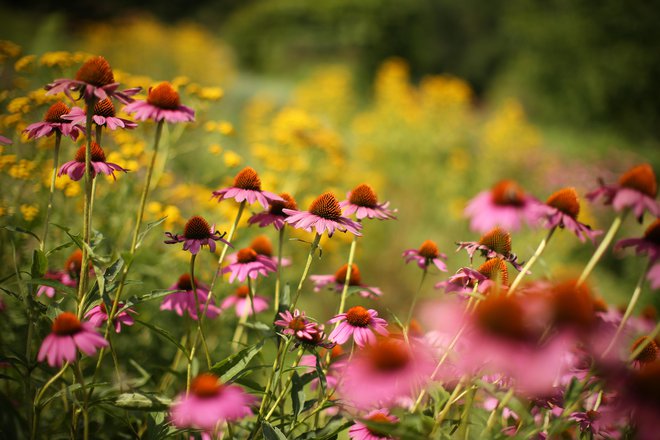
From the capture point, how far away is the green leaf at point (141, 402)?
0.96m

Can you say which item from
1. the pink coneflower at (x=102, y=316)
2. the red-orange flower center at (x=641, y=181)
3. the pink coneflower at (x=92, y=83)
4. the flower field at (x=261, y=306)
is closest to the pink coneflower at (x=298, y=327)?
the flower field at (x=261, y=306)

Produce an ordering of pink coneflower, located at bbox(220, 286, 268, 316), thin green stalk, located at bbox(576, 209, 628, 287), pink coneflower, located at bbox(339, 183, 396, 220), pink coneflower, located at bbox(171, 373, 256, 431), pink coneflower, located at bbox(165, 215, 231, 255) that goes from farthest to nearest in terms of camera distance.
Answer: pink coneflower, located at bbox(220, 286, 268, 316)
pink coneflower, located at bbox(339, 183, 396, 220)
pink coneflower, located at bbox(165, 215, 231, 255)
thin green stalk, located at bbox(576, 209, 628, 287)
pink coneflower, located at bbox(171, 373, 256, 431)

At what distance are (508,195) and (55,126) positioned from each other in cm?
104

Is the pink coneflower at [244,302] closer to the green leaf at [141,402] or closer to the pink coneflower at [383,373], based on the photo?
the green leaf at [141,402]

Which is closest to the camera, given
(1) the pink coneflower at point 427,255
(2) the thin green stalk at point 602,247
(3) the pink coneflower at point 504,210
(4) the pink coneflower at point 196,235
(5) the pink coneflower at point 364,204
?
(2) the thin green stalk at point 602,247

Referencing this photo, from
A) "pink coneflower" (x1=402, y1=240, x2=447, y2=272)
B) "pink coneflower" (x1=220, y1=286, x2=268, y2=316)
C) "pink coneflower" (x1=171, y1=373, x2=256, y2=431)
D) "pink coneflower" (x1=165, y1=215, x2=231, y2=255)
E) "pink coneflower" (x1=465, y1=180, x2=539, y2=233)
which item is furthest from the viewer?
"pink coneflower" (x1=220, y1=286, x2=268, y2=316)

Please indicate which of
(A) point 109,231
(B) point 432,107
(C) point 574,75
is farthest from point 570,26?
(A) point 109,231

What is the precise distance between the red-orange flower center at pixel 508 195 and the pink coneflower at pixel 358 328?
392 millimetres

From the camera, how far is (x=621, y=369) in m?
0.78

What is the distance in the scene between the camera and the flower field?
31.8 inches

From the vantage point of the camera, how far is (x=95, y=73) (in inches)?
35.6

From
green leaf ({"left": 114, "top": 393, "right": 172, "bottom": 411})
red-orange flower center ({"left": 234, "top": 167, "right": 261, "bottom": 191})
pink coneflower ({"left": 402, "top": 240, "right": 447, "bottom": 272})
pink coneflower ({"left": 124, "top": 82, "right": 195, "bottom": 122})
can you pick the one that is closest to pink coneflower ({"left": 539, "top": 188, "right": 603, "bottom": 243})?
pink coneflower ({"left": 402, "top": 240, "right": 447, "bottom": 272})

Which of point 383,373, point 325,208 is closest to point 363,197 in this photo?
point 325,208

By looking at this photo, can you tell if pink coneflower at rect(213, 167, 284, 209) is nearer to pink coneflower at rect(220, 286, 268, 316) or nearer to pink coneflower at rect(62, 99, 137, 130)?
pink coneflower at rect(62, 99, 137, 130)
